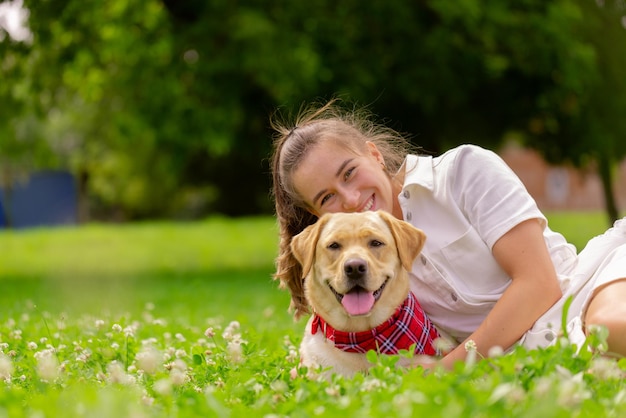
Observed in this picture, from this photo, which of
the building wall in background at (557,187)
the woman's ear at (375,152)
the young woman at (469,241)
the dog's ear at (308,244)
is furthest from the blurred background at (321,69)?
the building wall in background at (557,187)

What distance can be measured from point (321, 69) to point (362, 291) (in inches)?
451

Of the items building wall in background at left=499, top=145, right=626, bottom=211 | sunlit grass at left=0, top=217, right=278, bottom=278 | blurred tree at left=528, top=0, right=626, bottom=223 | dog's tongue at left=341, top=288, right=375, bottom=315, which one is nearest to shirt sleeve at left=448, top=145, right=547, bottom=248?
dog's tongue at left=341, top=288, right=375, bottom=315

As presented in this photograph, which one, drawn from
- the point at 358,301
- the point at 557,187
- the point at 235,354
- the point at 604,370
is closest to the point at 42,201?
the point at 557,187

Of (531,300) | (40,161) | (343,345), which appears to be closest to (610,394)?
(531,300)

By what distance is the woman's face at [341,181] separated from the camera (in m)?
5.08

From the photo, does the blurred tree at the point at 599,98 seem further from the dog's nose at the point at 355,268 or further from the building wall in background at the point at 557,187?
the building wall in background at the point at 557,187

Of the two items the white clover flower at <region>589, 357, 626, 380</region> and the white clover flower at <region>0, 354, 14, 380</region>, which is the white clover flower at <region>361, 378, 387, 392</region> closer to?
the white clover flower at <region>589, 357, 626, 380</region>

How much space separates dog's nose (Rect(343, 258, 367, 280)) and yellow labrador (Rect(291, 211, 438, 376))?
0.04 feet

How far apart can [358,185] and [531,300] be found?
3.90 feet

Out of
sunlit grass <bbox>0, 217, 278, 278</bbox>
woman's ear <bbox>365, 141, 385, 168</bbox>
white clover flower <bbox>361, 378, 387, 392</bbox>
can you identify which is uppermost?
woman's ear <bbox>365, 141, 385, 168</bbox>

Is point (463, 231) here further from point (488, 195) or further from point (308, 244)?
point (308, 244)

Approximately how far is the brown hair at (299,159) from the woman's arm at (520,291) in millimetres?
1115

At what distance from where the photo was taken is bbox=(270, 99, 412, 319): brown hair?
17.4ft

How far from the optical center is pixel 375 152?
5457 mm
